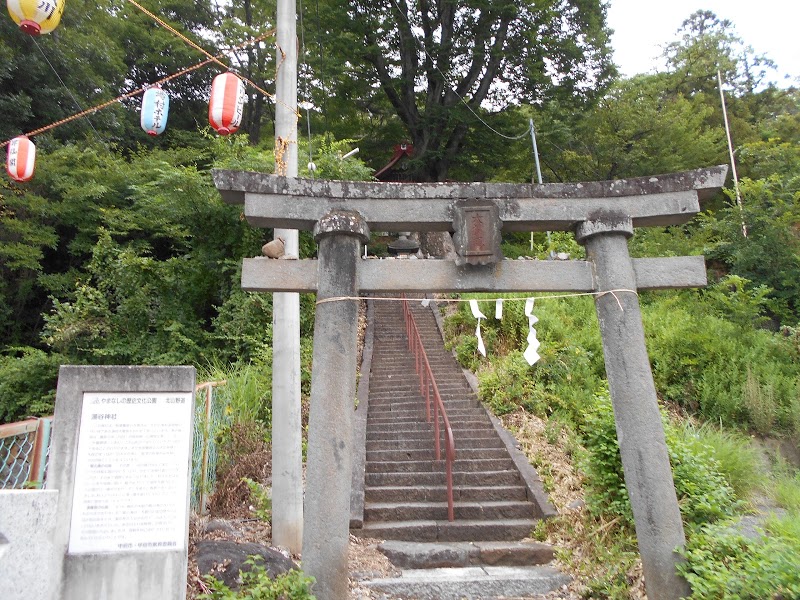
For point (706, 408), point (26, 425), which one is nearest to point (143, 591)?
point (26, 425)

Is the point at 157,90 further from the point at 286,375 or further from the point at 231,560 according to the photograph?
the point at 231,560

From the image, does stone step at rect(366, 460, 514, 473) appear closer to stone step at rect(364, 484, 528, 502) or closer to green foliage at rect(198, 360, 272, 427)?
stone step at rect(364, 484, 528, 502)

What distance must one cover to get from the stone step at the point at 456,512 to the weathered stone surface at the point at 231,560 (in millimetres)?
2302

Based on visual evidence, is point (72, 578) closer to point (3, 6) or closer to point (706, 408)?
point (706, 408)

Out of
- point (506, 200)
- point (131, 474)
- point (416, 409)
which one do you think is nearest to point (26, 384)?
point (416, 409)

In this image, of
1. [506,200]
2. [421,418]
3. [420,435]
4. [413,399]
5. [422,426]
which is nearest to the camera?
[506,200]

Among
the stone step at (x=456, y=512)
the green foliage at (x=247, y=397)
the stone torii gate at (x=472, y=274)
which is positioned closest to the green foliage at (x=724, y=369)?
the stone step at (x=456, y=512)

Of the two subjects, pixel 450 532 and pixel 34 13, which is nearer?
pixel 34 13

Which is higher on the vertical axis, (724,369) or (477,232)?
(477,232)

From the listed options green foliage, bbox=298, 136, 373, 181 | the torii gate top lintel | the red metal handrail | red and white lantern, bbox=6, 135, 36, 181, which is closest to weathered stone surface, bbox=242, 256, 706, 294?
the torii gate top lintel

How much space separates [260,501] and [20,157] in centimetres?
702

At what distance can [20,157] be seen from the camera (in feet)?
28.3

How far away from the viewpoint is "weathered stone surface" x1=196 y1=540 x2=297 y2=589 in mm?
4062

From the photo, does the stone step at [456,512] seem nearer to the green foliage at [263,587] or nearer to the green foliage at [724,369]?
the green foliage at [263,587]
